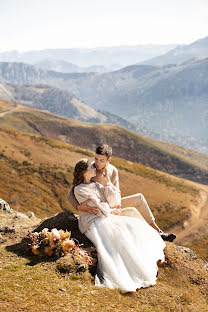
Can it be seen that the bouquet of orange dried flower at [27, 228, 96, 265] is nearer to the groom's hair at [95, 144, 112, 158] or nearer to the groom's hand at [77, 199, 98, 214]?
the groom's hand at [77, 199, 98, 214]

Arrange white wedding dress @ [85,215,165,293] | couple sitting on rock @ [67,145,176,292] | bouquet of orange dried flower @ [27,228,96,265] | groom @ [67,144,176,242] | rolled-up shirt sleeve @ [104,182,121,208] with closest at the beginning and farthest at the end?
white wedding dress @ [85,215,165,293]
couple sitting on rock @ [67,145,176,292]
bouquet of orange dried flower @ [27,228,96,265]
groom @ [67,144,176,242]
rolled-up shirt sleeve @ [104,182,121,208]

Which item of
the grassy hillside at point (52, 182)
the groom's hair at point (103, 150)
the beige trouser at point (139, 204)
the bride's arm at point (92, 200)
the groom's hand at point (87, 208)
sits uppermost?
the groom's hair at point (103, 150)

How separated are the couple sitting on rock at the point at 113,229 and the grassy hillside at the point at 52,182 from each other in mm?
57219

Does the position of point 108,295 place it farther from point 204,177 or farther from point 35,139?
point 204,177

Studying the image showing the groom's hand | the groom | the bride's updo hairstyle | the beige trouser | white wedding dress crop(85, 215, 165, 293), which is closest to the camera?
white wedding dress crop(85, 215, 165, 293)

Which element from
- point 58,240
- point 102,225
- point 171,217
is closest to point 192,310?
point 102,225

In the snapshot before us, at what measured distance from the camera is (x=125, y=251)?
10.2m

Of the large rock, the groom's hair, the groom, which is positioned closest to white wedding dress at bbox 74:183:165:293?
the groom

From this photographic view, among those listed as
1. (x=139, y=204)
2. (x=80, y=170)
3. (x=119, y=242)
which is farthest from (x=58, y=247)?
(x=139, y=204)

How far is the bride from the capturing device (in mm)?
9828

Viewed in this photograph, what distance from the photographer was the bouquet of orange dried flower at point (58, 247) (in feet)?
34.8

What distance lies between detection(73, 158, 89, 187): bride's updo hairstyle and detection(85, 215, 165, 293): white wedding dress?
1.56 meters

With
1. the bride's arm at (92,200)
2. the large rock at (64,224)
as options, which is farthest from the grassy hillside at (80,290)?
the bride's arm at (92,200)

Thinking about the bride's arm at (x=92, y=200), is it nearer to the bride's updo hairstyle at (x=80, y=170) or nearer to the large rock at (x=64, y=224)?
the bride's updo hairstyle at (x=80, y=170)
